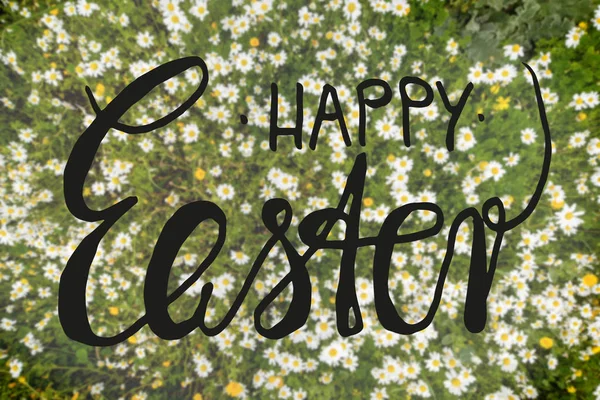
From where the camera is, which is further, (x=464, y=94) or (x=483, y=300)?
(x=464, y=94)

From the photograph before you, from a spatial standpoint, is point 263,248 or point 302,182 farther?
point 302,182

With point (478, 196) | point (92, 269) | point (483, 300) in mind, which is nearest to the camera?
point (483, 300)

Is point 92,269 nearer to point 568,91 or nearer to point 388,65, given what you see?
point 388,65

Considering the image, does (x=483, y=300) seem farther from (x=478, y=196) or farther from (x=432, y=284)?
(x=478, y=196)

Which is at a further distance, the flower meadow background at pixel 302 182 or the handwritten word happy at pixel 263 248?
the flower meadow background at pixel 302 182

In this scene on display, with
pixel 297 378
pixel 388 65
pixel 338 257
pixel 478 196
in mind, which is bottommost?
pixel 297 378

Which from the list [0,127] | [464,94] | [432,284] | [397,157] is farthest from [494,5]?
[0,127]

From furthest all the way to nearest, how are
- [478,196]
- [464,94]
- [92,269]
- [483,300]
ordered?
[92,269]
[478,196]
[464,94]
[483,300]

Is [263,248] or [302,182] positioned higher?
[302,182]

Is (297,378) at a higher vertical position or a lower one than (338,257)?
lower
